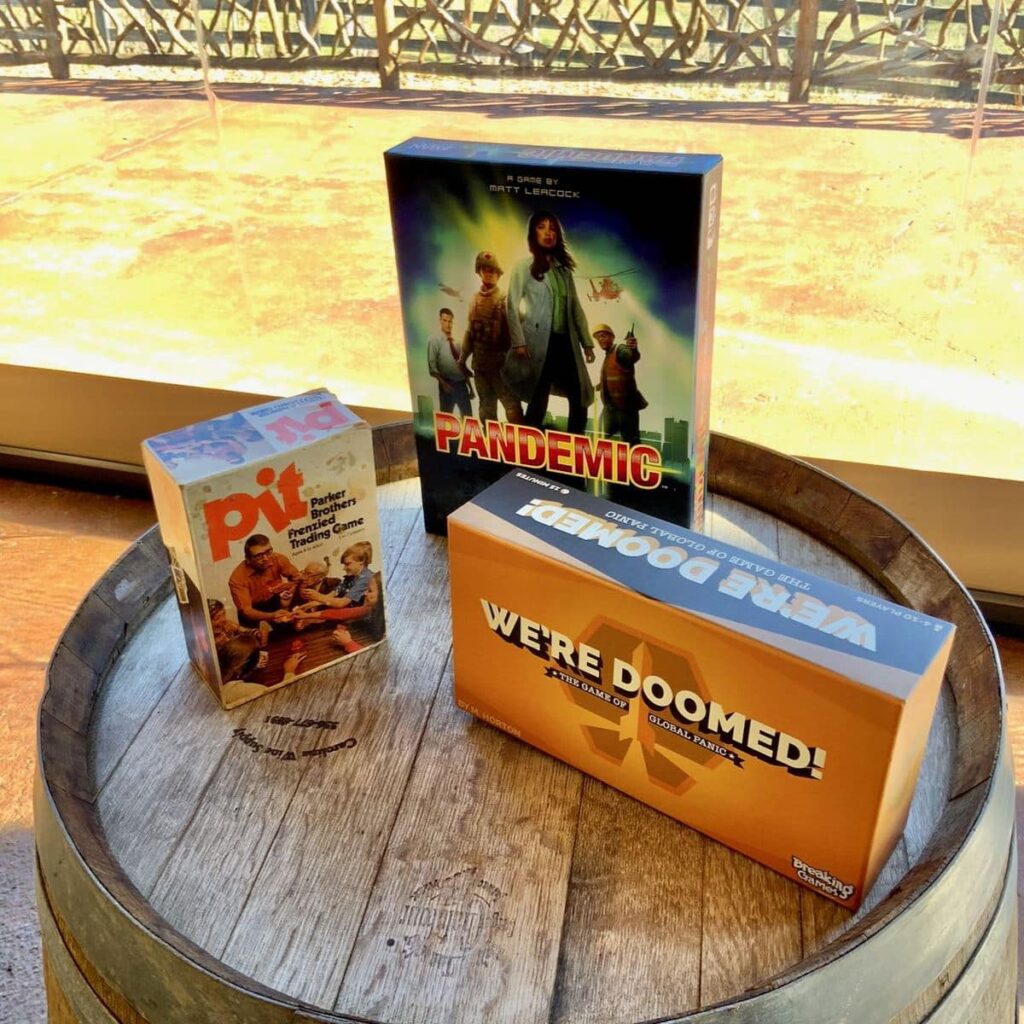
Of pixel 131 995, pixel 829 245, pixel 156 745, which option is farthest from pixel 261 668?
pixel 829 245

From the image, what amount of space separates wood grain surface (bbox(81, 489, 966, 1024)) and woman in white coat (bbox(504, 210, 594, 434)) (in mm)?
292

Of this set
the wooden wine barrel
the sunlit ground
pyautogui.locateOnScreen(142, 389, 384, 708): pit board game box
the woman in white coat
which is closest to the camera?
the wooden wine barrel

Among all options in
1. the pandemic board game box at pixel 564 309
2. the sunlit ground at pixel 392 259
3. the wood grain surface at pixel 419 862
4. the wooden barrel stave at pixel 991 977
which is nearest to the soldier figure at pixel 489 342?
the pandemic board game box at pixel 564 309

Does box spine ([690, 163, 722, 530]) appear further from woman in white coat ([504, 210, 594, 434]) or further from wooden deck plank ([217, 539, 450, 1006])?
wooden deck plank ([217, 539, 450, 1006])

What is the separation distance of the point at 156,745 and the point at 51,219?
6.20 feet

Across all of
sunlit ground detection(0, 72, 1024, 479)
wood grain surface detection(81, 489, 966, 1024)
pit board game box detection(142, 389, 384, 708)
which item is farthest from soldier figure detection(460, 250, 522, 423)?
sunlit ground detection(0, 72, 1024, 479)

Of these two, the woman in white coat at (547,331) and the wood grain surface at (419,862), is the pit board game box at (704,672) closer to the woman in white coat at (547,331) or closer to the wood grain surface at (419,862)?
the wood grain surface at (419,862)

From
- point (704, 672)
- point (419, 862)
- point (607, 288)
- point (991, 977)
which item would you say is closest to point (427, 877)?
point (419, 862)

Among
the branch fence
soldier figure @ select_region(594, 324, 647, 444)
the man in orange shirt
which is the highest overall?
the branch fence

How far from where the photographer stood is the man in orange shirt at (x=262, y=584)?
875mm

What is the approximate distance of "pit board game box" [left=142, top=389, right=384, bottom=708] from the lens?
0.84 m

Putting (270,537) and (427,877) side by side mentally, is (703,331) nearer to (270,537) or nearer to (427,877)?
(270,537)

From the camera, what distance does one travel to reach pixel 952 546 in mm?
1853

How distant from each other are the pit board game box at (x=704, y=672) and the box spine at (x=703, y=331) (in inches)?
8.1
